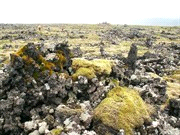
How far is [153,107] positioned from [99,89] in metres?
6.04

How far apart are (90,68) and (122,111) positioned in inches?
304

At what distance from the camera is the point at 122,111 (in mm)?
24969

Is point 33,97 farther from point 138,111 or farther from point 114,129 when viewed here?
point 138,111

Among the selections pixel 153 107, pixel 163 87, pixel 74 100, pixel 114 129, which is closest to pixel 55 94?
pixel 74 100

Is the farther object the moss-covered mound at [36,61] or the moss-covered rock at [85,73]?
the moss-covered rock at [85,73]

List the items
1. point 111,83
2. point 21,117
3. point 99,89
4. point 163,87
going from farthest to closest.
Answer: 1. point 163,87
2. point 111,83
3. point 99,89
4. point 21,117

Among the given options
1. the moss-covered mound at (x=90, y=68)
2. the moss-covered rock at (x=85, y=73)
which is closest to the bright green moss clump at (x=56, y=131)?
the moss-covered rock at (x=85, y=73)

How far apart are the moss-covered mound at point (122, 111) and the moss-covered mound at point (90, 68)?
3.56m

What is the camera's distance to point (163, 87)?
118 ft

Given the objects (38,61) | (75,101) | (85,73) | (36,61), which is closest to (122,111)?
(75,101)

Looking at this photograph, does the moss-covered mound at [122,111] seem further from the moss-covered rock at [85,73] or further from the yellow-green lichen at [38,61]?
the yellow-green lichen at [38,61]

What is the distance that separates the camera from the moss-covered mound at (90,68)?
97.1 ft

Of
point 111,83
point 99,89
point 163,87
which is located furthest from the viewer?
point 163,87

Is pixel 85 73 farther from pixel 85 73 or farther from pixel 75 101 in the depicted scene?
pixel 75 101
